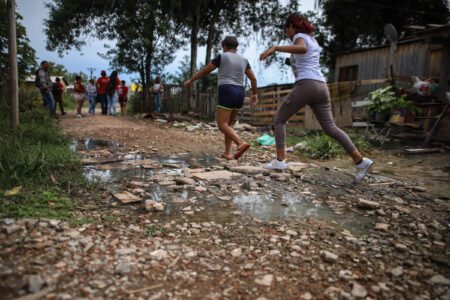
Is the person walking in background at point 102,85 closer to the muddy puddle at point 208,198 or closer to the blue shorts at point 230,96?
the muddy puddle at point 208,198

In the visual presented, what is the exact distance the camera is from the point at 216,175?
3.71m

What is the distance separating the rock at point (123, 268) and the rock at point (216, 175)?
1.82 meters

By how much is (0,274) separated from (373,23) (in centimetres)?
1985

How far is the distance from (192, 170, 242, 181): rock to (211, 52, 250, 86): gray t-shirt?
1147mm

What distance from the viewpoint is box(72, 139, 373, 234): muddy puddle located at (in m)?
2.54

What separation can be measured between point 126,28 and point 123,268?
12358 mm

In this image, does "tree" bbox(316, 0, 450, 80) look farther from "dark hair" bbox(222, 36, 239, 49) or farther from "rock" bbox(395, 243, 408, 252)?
"rock" bbox(395, 243, 408, 252)

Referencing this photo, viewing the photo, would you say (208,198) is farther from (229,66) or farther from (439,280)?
(229,66)

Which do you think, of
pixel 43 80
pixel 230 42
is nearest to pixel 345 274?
pixel 230 42

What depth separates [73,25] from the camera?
13719 millimetres

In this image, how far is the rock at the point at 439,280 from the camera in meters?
1.72

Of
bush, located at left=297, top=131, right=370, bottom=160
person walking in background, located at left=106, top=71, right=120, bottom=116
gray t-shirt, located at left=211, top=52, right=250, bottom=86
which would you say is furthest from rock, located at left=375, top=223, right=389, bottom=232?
person walking in background, located at left=106, top=71, right=120, bottom=116

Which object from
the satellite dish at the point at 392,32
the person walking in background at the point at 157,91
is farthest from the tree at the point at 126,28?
the satellite dish at the point at 392,32

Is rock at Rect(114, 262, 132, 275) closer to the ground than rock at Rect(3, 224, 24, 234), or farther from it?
closer to the ground
